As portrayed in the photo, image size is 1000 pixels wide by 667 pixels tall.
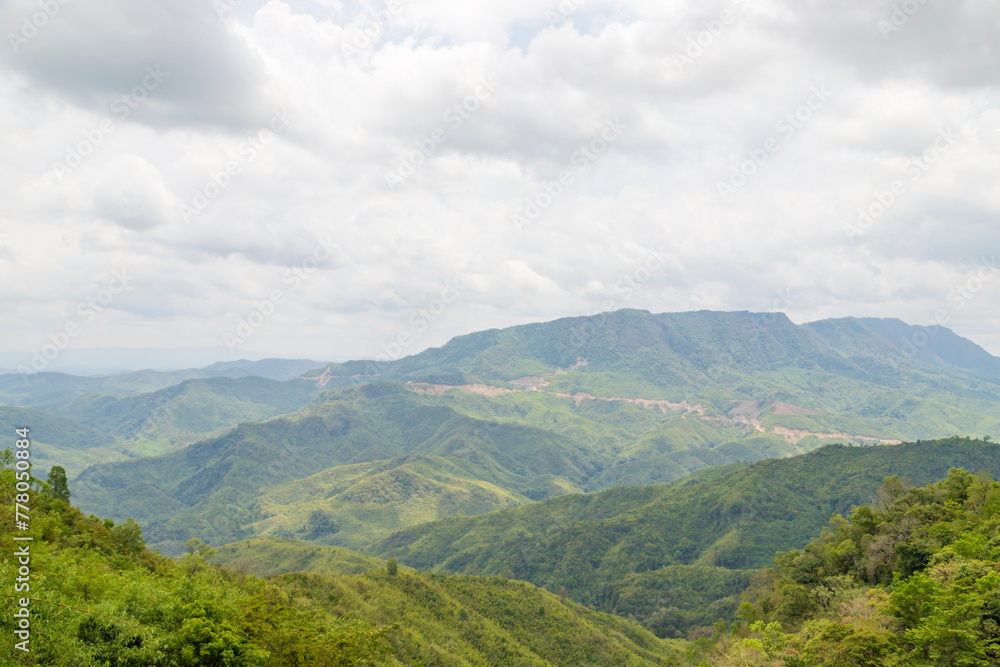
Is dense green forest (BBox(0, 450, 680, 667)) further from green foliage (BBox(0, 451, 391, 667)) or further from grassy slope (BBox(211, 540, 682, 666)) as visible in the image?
grassy slope (BBox(211, 540, 682, 666))

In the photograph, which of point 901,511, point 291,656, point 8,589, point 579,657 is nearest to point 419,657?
point 579,657

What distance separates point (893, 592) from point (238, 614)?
2016 inches

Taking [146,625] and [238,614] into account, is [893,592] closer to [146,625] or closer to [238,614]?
[238,614]

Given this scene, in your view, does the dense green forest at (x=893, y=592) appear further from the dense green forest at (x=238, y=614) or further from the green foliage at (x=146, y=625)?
the green foliage at (x=146, y=625)

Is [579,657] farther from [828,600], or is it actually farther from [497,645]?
[828,600]

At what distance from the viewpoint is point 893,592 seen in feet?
151

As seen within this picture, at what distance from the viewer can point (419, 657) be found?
238 feet

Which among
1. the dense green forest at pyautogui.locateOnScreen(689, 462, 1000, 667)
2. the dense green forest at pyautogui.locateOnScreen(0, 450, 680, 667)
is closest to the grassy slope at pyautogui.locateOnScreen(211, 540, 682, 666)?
the dense green forest at pyautogui.locateOnScreen(0, 450, 680, 667)

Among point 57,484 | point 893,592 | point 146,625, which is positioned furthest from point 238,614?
point 57,484

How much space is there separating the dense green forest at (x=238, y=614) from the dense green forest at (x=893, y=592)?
32729 millimetres

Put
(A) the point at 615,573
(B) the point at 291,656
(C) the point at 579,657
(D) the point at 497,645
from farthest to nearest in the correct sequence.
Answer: (A) the point at 615,573
(C) the point at 579,657
(D) the point at 497,645
(B) the point at 291,656

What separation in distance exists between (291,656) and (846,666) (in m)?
36.4

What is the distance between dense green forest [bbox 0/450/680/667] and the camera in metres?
24.6

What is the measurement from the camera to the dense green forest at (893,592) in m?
35.1
